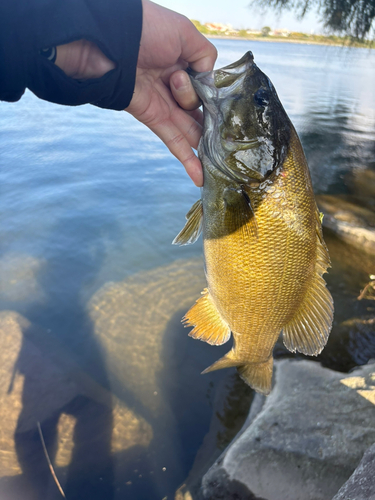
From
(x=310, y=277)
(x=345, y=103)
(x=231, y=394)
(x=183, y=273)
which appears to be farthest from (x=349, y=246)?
(x=345, y=103)

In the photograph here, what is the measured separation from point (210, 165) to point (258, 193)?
1.09 ft

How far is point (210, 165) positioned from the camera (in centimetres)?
199

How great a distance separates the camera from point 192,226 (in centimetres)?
225

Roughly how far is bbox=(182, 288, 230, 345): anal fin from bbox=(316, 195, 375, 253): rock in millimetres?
4361

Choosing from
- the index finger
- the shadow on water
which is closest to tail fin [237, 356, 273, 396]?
the shadow on water

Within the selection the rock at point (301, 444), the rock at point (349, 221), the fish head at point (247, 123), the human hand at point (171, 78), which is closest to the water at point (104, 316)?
the rock at point (349, 221)

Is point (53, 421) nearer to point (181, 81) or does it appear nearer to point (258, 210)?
point (258, 210)

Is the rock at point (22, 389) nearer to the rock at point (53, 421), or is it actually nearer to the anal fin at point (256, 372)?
the rock at point (53, 421)

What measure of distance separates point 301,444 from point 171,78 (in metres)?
3.00

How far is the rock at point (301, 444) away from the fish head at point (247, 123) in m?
2.34

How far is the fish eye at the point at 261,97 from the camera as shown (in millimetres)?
1882

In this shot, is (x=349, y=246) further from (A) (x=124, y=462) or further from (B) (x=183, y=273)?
(A) (x=124, y=462)

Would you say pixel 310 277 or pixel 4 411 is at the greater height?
pixel 310 277

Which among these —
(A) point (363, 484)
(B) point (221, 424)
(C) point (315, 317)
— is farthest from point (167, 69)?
(B) point (221, 424)
